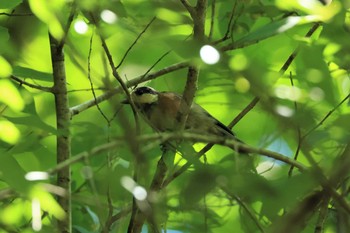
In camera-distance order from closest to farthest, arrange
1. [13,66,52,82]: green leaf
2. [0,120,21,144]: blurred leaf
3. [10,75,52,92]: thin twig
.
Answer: [0,120,21,144]: blurred leaf → [13,66,52,82]: green leaf → [10,75,52,92]: thin twig

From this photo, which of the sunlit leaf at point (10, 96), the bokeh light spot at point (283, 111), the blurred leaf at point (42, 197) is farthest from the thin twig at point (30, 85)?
the bokeh light spot at point (283, 111)

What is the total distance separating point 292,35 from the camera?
165cm

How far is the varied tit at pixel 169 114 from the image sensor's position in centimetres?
257

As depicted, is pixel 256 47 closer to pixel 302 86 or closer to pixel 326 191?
pixel 302 86

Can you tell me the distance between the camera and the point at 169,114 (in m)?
2.88

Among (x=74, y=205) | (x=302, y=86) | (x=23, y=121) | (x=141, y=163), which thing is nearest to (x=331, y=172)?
(x=141, y=163)

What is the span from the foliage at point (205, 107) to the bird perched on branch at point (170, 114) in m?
0.05

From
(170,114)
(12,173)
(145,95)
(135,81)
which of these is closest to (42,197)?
(12,173)

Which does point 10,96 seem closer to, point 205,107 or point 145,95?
point 205,107

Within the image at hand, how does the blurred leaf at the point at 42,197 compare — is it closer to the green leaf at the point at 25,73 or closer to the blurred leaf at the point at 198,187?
the blurred leaf at the point at 198,187

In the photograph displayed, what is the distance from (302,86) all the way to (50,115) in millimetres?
1284

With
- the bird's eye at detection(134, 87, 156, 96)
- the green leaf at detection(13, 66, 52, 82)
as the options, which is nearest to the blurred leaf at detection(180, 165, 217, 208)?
the green leaf at detection(13, 66, 52, 82)

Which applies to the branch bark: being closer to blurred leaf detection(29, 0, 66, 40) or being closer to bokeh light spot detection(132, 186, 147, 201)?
blurred leaf detection(29, 0, 66, 40)

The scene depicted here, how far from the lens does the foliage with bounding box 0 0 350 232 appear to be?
1.28 metres
